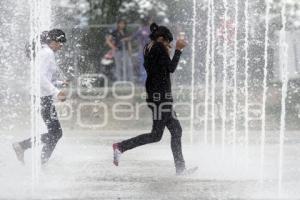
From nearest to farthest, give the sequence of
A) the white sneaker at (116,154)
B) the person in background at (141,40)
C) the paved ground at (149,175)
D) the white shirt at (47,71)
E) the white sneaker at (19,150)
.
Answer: the paved ground at (149,175)
the white sneaker at (116,154)
the white shirt at (47,71)
the white sneaker at (19,150)
the person in background at (141,40)

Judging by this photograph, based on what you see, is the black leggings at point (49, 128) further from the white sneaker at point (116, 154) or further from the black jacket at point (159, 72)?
the black jacket at point (159, 72)

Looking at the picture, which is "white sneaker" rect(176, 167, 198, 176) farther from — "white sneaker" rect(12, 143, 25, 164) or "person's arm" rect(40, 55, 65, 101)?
"white sneaker" rect(12, 143, 25, 164)

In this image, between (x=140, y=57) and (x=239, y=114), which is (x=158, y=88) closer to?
(x=239, y=114)

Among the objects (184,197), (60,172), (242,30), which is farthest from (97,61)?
(184,197)

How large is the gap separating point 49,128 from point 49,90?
485 millimetres

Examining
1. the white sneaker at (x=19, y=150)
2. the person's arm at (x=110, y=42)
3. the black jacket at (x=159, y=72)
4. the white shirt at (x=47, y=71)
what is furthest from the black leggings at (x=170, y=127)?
the person's arm at (x=110, y=42)

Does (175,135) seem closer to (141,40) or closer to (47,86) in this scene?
(47,86)

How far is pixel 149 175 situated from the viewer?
1057 cm

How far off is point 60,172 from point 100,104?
345 inches

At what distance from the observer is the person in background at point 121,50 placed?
20.9 metres

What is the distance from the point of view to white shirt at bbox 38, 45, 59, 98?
10547 mm

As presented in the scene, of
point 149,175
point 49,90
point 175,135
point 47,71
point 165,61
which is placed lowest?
point 149,175

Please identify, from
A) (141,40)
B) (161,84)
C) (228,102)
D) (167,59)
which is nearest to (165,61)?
(167,59)

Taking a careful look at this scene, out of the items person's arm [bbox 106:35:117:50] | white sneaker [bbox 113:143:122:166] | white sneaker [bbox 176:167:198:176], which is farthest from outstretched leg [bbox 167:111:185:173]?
Answer: person's arm [bbox 106:35:117:50]
